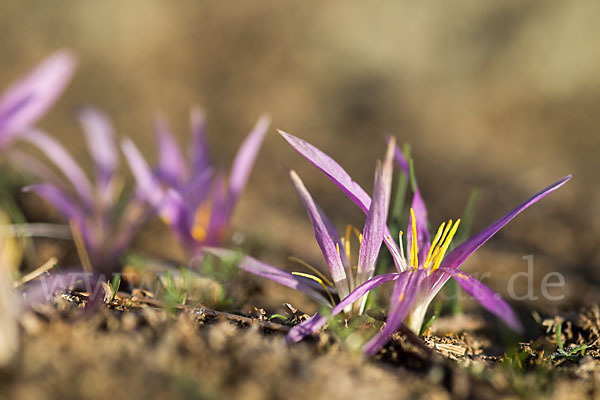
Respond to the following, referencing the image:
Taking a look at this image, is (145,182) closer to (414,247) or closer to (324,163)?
(324,163)

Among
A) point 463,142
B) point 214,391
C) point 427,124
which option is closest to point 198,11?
point 427,124

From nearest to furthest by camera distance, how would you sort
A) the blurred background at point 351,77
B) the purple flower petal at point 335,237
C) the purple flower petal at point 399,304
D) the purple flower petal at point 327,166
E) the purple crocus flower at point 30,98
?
the purple flower petal at point 399,304
the purple flower petal at point 327,166
the purple flower petal at point 335,237
the purple crocus flower at point 30,98
the blurred background at point 351,77

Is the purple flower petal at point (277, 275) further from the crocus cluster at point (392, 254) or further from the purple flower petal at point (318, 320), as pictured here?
the purple flower petal at point (318, 320)

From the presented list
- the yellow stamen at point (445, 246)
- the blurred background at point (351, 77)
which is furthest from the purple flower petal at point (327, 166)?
the blurred background at point (351, 77)

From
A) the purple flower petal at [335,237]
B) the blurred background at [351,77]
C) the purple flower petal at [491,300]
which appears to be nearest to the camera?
the purple flower petal at [491,300]

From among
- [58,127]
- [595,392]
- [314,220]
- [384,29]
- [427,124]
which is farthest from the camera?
[384,29]

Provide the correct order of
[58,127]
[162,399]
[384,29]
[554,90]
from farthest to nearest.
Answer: [384,29] → [554,90] → [58,127] → [162,399]

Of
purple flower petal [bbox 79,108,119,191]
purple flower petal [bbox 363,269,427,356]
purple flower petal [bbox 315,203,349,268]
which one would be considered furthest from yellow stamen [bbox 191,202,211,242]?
purple flower petal [bbox 363,269,427,356]

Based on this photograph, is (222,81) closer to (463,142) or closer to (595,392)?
(463,142)
